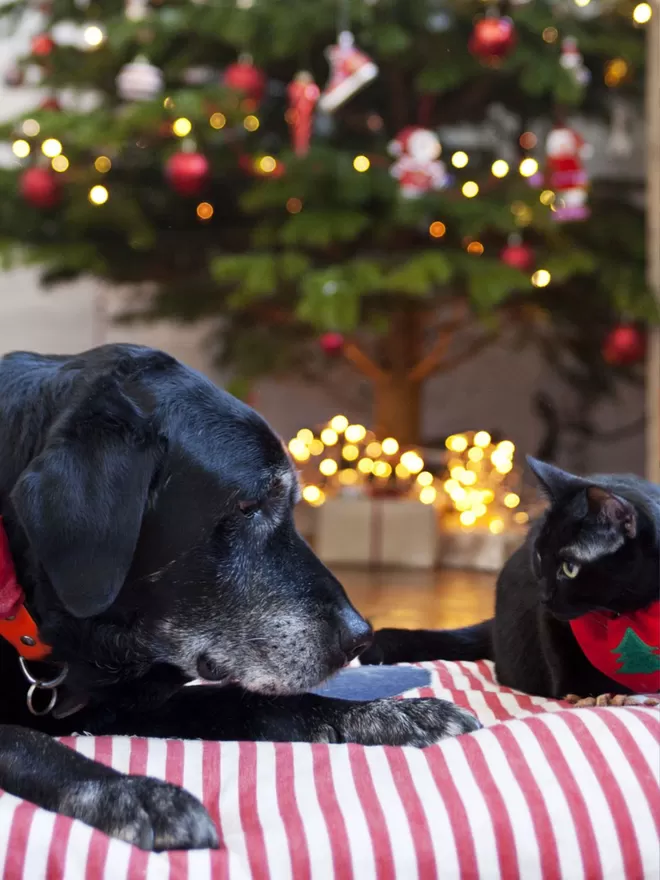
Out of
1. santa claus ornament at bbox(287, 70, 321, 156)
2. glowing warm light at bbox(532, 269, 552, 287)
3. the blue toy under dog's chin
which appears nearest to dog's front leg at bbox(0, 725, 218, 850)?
the blue toy under dog's chin

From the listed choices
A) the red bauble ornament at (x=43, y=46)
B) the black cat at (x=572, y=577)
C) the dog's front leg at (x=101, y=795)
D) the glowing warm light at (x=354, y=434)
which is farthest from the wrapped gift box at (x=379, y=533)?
the dog's front leg at (x=101, y=795)

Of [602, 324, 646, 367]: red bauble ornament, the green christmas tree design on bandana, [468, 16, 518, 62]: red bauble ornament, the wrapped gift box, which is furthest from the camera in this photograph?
[602, 324, 646, 367]: red bauble ornament

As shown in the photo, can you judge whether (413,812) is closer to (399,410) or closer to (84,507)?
(84,507)

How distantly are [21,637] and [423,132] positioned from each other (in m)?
3.32

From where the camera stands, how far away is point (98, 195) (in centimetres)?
427

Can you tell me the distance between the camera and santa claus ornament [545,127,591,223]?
4.04 meters

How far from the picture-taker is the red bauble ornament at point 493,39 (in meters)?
3.96

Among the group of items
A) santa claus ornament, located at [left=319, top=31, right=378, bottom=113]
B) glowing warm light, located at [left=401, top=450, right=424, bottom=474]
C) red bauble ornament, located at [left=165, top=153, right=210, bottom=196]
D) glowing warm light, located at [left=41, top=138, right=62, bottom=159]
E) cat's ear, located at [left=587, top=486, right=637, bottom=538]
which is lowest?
glowing warm light, located at [left=401, top=450, right=424, bottom=474]

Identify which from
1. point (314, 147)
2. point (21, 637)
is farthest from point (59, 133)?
point (21, 637)

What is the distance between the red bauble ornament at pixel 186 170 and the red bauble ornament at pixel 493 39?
1.20 meters

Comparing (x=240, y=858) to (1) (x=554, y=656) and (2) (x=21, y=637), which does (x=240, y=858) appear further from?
(1) (x=554, y=656)

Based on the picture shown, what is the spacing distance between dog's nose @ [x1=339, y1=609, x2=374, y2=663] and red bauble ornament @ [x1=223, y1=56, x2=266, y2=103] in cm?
336

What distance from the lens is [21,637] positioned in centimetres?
114

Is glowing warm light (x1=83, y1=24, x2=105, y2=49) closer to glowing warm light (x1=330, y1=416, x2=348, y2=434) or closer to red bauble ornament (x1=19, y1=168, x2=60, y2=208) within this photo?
red bauble ornament (x1=19, y1=168, x2=60, y2=208)
